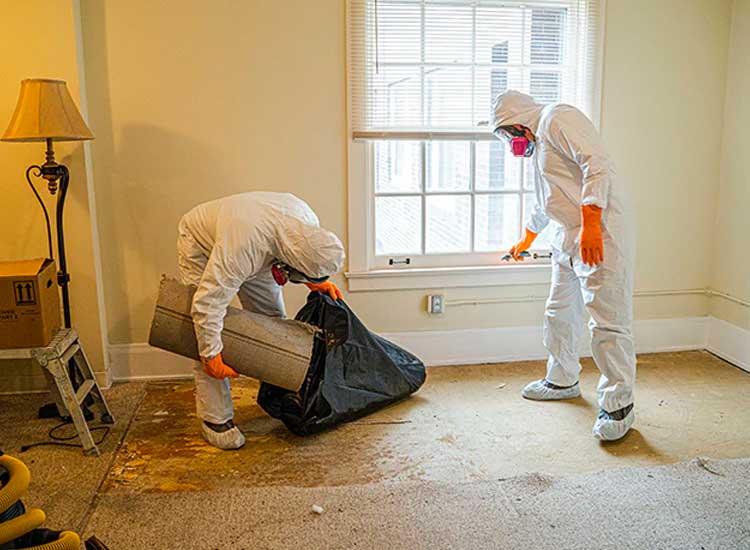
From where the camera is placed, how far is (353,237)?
3.79 m

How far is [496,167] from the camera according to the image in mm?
3916

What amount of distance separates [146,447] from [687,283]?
307 cm

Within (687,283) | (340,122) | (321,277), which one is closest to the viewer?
(321,277)

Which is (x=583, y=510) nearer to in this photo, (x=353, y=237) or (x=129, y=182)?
(x=353, y=237)

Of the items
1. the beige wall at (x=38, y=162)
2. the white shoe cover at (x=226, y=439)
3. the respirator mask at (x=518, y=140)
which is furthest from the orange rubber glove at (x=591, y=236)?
the beige wall at (x=38, y=162)

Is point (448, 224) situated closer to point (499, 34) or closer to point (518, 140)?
point (518, 140)

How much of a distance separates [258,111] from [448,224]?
116 cm

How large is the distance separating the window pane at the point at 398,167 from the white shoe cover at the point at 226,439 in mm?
1493

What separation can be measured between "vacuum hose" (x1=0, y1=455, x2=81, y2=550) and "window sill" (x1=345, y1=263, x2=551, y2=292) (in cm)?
248

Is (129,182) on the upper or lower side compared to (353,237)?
upper

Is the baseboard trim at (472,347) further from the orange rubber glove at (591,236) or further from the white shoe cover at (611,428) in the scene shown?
the orange rubber glove at (591,236)

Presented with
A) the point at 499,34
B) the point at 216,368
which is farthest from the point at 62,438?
the point at 499,34

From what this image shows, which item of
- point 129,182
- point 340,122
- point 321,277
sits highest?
point 340,122

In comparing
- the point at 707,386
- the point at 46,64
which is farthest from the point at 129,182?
the point at 707,386
